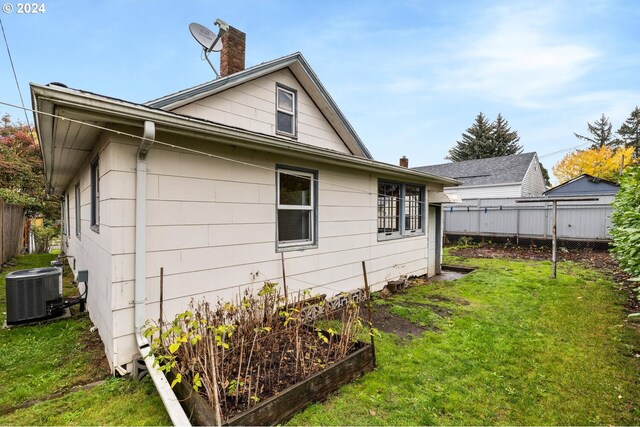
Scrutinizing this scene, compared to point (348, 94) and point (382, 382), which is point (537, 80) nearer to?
point (348, 94)

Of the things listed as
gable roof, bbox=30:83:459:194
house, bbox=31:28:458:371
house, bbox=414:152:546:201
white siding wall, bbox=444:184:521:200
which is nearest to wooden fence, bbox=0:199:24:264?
house, bbox=31:28:458:371

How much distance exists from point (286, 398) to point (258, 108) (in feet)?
21.0

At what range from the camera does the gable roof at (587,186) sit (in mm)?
18109

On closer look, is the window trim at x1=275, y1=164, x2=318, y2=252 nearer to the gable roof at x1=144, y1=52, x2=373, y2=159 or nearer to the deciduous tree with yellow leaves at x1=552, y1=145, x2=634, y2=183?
the gable roof at x1=144, y1=52, x2=373, y2=159

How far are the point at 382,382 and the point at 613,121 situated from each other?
59.8 m

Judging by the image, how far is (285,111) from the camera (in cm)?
786

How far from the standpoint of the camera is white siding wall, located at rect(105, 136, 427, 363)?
3324mm

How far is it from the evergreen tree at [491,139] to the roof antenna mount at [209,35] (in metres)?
38.5

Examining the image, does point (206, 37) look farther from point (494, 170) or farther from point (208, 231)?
point (494, 170)

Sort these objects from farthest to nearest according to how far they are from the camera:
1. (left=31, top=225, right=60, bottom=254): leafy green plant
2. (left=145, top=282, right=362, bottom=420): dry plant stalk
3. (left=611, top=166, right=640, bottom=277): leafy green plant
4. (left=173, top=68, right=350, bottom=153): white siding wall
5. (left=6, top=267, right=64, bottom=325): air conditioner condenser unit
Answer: (left=31, top=225, right=60, bottom=254): leafy green plant, (left=173, top=68, right=350, bottom=153): white siding wall, (left=6, top=267, right=64, bottom=325): air conditioner condenser unit, (left=611, top=166, right=640, bottom=277): leafy green plant, (left=145, top=282, right=362, bottom=420): dry plant stalk

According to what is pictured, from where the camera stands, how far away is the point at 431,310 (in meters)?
5.91

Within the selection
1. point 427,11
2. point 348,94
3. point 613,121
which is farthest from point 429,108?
point 613,121

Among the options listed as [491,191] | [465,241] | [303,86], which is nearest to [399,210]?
[303,86]

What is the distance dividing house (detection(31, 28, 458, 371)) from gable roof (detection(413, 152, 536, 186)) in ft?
59.4
